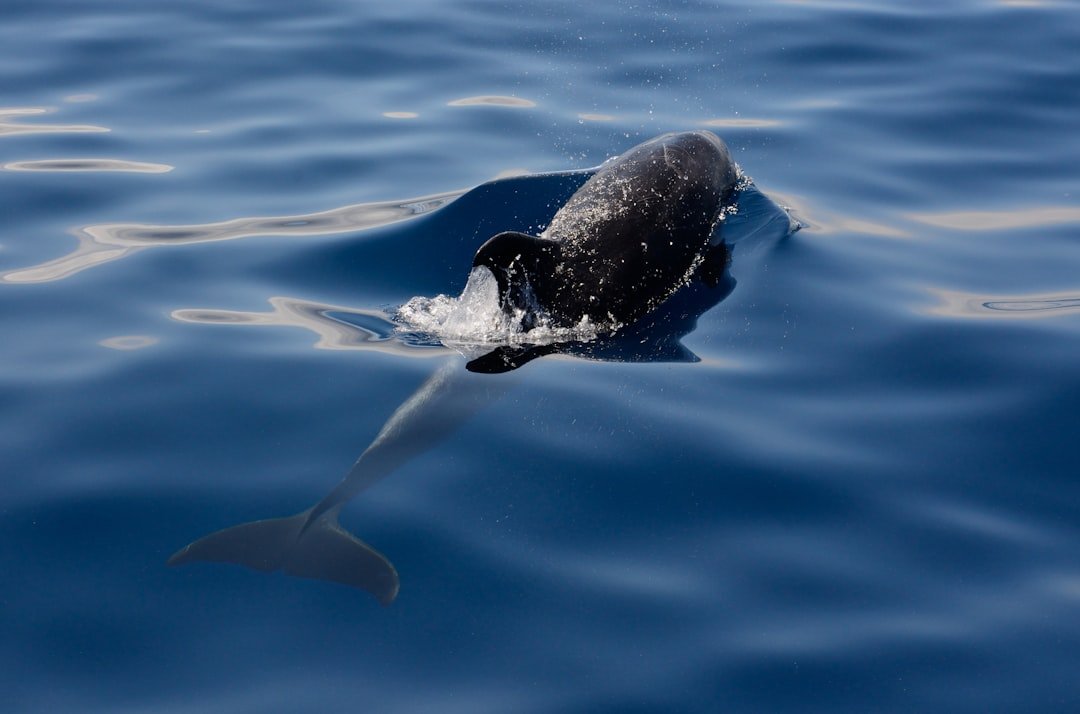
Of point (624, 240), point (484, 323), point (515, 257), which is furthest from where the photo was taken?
point (624, 240)

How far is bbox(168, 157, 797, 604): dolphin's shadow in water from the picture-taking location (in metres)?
6.30

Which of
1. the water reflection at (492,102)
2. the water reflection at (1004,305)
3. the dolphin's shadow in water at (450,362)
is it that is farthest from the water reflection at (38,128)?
the water reflection at (1004,305)

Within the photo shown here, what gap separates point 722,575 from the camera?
20.7ft

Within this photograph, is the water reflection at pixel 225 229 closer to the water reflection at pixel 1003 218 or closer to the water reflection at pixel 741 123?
the water reflection at pixel 741 123

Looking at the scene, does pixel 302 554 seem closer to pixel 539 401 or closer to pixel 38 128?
pixel 539 401

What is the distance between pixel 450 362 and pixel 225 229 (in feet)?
11.2

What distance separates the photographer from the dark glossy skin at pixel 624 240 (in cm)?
917

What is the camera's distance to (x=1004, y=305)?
9570 mm

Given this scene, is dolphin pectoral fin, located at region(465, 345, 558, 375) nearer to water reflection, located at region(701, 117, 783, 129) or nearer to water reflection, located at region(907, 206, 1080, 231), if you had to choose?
water reflection, located at region(907, 206, 1080, 231)

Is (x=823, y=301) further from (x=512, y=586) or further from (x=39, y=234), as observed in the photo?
(x=39, y=234)

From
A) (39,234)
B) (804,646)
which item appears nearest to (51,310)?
(39,234)

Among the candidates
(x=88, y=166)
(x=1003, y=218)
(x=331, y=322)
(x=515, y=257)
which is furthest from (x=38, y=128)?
(x=1003, y=218)

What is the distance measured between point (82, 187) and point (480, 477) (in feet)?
21.7

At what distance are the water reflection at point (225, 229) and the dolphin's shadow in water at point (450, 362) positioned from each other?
49 cm
